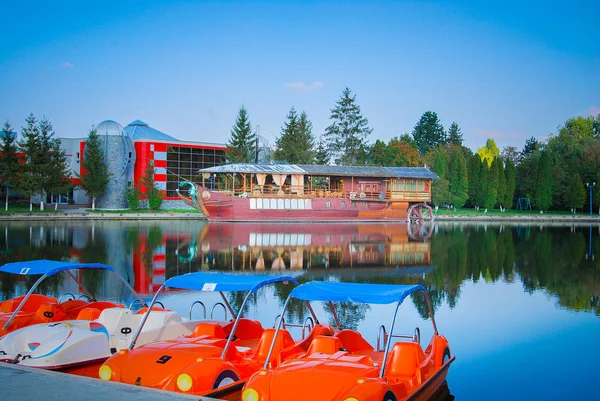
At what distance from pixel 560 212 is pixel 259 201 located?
40.7 meters

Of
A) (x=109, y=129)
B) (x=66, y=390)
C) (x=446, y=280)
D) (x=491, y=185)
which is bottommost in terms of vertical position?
(x=446, y=280)

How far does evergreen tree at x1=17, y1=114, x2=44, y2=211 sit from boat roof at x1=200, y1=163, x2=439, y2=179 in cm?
1469

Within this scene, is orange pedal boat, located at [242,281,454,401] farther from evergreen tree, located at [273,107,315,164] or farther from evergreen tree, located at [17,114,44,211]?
evergreen tree, located at [273,107,315,164]

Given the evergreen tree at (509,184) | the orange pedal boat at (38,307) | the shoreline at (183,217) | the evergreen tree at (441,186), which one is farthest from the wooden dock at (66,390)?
the evergreen tree at (509,184)

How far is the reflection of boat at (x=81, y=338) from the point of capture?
856 cm

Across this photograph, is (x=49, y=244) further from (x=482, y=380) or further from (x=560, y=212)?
(x=560, y=212)

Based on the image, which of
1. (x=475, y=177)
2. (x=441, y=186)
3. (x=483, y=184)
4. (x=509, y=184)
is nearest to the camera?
(x=441, y=186)

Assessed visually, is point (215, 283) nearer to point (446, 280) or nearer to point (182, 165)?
point (446, 280)

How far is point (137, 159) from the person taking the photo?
62.1 meters

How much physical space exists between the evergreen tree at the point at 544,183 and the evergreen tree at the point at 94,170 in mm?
46579

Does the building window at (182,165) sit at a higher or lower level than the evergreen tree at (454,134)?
lower

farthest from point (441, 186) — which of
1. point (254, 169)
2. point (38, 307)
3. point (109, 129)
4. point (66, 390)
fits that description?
point (66, 390)

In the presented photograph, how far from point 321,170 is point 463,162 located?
76.0 ft

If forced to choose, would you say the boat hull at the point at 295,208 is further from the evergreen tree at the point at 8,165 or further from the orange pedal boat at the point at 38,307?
the orange pedal boat at the point at 38,307
